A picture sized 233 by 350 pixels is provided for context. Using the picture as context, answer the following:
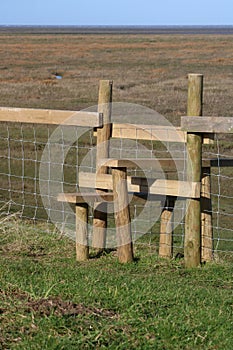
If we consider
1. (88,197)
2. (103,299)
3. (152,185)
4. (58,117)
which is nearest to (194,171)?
(152,185)

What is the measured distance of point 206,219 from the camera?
776cm

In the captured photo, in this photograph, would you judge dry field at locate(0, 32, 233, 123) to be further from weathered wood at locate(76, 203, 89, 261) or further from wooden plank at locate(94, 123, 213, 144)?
weathered wood at locate(76, 203, 89, 261)

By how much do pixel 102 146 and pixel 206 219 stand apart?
129 centimetres

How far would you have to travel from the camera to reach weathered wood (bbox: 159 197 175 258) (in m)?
7.89

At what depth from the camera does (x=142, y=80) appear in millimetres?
36750

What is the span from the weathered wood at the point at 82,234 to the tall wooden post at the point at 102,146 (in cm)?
19

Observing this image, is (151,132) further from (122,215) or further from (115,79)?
(115,79)

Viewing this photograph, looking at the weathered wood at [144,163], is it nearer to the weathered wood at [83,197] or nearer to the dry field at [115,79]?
the weathered wood at [83,197]

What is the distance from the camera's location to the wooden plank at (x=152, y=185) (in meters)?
7.21

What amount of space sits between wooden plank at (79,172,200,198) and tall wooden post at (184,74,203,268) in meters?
0.11

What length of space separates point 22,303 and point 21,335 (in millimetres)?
501

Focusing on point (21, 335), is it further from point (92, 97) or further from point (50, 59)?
point (50, 59)

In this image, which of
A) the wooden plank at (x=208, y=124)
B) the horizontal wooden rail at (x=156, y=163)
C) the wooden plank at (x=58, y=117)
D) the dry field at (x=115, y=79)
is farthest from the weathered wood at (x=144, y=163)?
the dry field at (x=115, y=79)

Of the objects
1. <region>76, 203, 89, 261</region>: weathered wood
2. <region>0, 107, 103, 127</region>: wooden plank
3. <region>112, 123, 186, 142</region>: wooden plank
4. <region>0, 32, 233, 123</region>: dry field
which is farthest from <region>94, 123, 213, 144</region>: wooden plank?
<region>0, 32, 233, 123</region>: dry field
